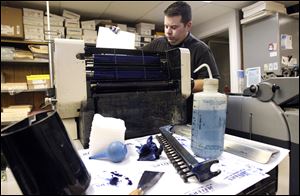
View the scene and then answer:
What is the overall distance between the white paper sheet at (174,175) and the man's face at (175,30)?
3.24ft

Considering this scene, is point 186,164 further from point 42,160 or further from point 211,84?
point 42,160

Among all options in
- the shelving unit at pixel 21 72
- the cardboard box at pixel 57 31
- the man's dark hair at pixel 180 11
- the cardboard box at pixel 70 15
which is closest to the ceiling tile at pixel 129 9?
the cardboard box at pixel 70 15

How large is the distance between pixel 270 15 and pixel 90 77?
2706 mm

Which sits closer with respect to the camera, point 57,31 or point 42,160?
point 42,160

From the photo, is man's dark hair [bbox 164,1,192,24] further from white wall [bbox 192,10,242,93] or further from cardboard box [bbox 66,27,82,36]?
white wall [bbox 192,10,242,93]

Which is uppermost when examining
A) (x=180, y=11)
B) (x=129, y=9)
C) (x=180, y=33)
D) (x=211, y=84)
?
(x=129, y=9)

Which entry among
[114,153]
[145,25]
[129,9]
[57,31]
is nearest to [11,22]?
[57,31]

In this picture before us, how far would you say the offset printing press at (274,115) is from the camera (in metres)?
0.63

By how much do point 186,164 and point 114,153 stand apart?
20cm

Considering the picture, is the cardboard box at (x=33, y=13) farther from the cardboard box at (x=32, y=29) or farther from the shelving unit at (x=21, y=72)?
the shelving unit at (x=21, y=72)

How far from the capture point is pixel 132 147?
743 millimetres

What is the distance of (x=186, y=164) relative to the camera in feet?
1.75

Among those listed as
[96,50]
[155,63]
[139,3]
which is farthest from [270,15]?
[96,50]

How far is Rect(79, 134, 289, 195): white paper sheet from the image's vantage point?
17.8 inches
